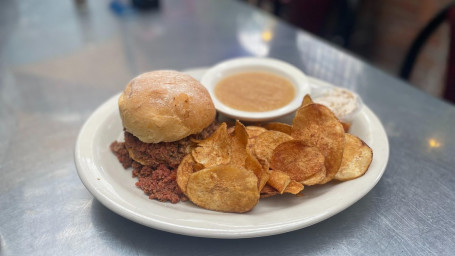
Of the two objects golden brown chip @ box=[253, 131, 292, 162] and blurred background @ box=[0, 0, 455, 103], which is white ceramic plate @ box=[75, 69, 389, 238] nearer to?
golden brown chip @ box=[253, 131, 292, 162]

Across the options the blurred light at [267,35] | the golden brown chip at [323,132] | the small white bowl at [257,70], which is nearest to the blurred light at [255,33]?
the blurred light at [267,35]

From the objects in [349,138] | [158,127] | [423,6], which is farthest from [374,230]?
[423,6]

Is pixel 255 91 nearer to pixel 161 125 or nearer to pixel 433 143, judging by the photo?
pixel 161 125

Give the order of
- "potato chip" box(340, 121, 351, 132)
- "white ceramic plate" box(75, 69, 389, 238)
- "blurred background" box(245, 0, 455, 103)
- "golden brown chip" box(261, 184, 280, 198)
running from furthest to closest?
"blurred background" box(245, 0, 455, 103), "potato chip" box(340, 121, 351, 132), "golden brown chip" box(261, 184, 280, 198), "white ceramic plate" box(75, 69, 389, 238)

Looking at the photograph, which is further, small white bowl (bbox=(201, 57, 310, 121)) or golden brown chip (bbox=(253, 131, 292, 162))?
small white bowl (bbox=(201, 57, 310, 121))

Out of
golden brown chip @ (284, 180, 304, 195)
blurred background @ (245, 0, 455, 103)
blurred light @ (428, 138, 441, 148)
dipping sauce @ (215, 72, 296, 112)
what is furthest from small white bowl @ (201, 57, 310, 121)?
blurred background @ (245, 0, 455, 103)

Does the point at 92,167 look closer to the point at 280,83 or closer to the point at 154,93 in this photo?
the point at 154,93

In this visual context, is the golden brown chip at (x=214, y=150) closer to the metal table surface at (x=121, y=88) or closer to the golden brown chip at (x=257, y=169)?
the golden brown chip at (x=257, y=169)
